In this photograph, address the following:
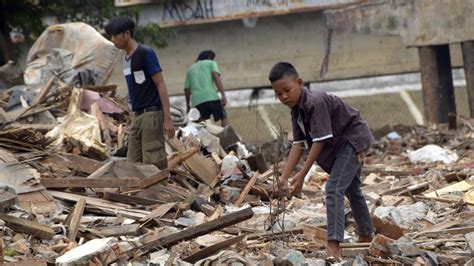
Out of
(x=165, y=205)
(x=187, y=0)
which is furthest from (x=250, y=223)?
(x=187, y=0)

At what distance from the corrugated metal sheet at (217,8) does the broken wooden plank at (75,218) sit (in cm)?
2351

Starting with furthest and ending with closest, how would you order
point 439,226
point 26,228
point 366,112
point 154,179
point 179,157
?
point 366,112 < point 179,157 < point 154,179 < point 439,226 < point 26,228

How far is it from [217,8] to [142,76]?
23.0 meters

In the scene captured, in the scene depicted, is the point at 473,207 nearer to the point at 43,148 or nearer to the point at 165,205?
the point at 165,205

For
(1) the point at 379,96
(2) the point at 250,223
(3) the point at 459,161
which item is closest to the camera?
(2) the point at 250,223

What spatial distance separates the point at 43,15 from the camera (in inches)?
896

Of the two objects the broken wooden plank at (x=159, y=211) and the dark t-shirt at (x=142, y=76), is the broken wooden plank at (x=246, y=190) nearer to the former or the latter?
the broken wooden plank at (x=159, y=211)

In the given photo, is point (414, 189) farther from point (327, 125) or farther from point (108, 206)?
point (327, 125)

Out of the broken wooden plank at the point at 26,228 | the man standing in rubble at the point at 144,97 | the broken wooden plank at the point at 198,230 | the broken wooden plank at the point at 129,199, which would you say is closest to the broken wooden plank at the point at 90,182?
the broken wooden plank at the point at 129,199

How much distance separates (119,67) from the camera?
3391 centimetres

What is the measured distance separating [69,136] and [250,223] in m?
3.65

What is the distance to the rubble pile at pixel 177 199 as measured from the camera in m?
8.70

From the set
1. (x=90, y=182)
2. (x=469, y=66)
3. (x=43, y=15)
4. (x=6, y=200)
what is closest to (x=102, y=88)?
(x=90, y=182)

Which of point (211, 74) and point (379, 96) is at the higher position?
point (211, 74)
